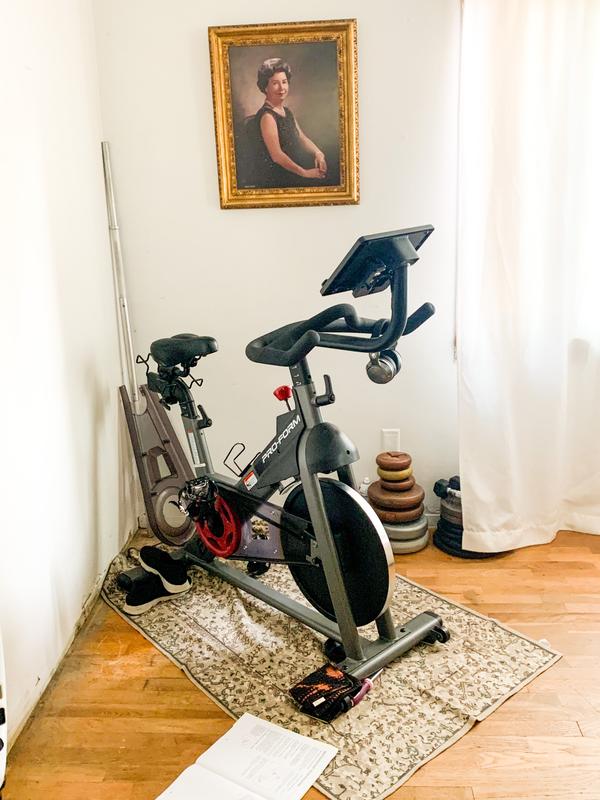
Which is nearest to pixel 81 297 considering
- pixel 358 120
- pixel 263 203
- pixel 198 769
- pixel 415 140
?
pixel 263 203

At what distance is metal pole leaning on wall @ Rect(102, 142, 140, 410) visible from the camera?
261 cm

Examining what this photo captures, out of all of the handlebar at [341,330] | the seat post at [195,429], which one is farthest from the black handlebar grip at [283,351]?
the seat post at [195,429]

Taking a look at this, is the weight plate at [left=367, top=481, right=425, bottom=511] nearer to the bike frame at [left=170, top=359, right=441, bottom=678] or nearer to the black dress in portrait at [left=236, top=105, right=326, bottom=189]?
the bike frame at [left=170, top=359, right=441, bottom=678]

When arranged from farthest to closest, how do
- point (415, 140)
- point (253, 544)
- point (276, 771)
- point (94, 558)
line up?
point (415, 140) < point (94, 558) < point (253, 544) < point (276, 771)

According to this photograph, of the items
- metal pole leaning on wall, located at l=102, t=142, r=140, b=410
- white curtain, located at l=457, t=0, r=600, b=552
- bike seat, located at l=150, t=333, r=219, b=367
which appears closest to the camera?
bike seat, located at l=150, t=333, r=219, b=367

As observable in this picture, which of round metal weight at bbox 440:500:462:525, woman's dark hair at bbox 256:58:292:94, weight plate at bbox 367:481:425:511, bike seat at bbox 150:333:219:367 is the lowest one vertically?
round metal weight at bbox 440:500:462:525

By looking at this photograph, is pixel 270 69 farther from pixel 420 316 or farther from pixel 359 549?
pixel 359 549

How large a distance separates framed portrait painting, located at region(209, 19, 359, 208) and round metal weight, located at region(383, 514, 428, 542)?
1.34 metres

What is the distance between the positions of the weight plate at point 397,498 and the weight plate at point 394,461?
0.11 m

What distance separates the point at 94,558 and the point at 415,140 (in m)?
2.03

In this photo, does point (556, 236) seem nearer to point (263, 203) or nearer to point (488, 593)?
point (263, 203)

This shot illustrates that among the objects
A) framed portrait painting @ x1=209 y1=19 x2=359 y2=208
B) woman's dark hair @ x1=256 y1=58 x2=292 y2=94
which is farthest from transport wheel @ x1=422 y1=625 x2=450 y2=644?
woman's dark hair @ x1=256 y1=58 x2=292 y2=94

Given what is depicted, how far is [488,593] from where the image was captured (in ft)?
7.86

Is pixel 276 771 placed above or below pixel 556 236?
below
